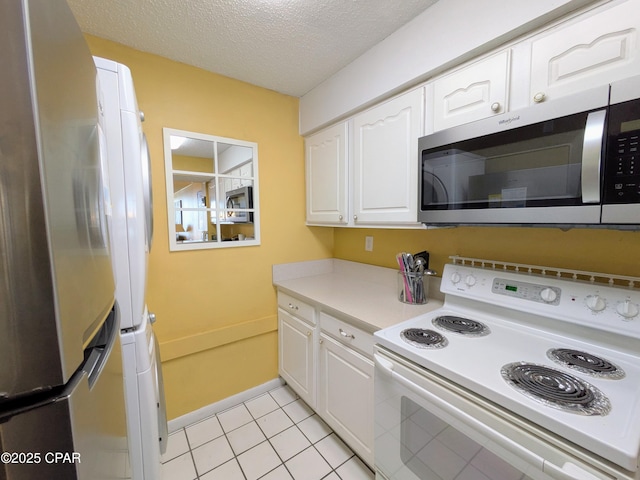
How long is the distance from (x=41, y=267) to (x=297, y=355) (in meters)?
1.79

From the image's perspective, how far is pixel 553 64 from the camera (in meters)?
0.92

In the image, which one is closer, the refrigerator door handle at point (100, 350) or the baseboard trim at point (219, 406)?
the refrigerator door handle at point (100, 350)

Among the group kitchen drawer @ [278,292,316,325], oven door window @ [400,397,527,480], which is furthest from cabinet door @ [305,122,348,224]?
oven door window @ [400,397,527,480]

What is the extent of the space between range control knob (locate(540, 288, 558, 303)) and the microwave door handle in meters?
0.43

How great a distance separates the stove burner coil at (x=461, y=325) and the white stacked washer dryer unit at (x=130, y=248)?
1.21 m

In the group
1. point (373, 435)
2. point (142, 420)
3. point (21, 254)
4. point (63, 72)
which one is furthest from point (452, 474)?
point (63, 72)

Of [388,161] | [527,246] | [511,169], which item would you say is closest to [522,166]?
[511,169]

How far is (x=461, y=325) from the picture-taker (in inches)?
46.8

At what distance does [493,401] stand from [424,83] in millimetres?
1349

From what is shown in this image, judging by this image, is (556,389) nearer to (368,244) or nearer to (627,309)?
(627,309)

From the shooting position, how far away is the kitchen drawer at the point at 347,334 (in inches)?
51.4

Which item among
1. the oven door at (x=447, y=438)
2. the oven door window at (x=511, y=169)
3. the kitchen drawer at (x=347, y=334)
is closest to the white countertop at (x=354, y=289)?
the kitchen drawer at (x=347, y=334)

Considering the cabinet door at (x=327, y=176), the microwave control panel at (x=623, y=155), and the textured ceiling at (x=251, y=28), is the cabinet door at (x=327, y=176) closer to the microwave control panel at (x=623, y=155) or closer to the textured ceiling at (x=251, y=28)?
the textured ceiling at (x=251, y=28)

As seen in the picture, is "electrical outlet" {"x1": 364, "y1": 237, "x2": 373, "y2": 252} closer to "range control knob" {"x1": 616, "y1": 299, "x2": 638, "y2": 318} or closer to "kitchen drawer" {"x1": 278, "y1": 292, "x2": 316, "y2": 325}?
"kitchen drawer" {"x1": 278, "y1": 292, "x2": 316, "y2": 325}
